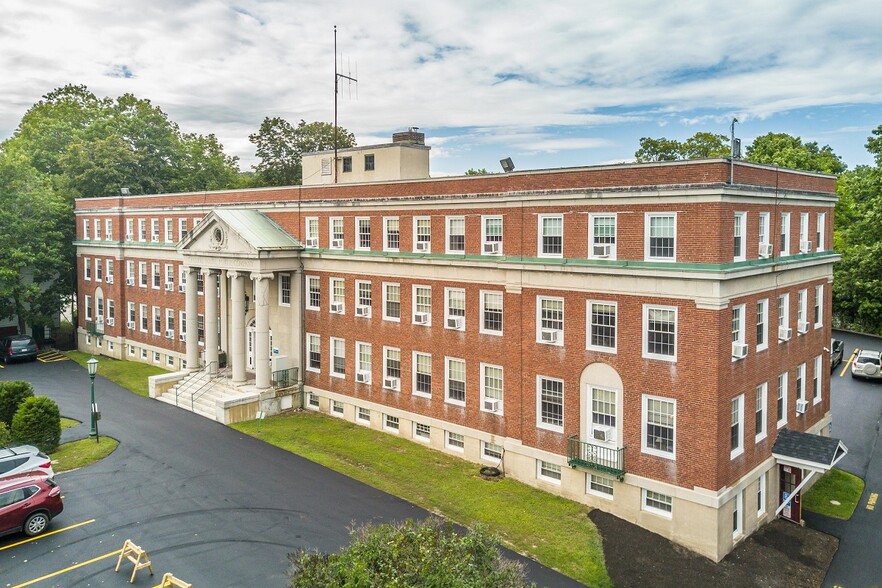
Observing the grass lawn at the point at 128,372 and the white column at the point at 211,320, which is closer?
the white column at the point at 211,320

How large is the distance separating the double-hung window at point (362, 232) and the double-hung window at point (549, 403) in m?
12.5

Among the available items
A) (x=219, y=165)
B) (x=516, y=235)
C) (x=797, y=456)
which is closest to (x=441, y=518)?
(x=516, y=235)

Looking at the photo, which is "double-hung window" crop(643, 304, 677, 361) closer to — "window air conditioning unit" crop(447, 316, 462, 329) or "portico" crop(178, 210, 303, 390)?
"window air conditioning unit" crop(447, 316, 462, 329)

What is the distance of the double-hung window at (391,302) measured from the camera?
32125 mm

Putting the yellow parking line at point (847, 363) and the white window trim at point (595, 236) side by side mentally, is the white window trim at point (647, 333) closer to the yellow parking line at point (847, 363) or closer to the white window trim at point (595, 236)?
the white window trim at point (595, 236)

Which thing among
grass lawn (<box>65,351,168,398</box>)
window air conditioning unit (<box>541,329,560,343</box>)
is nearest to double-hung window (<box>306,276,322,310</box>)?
grass lawn (<box>65,351,168,398</box>)

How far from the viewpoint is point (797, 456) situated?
963 inches

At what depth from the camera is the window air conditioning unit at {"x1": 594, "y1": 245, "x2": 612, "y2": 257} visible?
76.9 feet

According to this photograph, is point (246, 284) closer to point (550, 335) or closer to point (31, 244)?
point (550, 335)

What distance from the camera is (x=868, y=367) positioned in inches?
1758

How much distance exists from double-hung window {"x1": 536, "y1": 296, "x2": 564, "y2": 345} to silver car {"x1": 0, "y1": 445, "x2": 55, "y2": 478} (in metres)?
18.7

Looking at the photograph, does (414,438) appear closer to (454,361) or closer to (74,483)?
(454,361)

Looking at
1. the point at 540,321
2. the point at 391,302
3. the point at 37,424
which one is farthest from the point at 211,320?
the point at 540,321

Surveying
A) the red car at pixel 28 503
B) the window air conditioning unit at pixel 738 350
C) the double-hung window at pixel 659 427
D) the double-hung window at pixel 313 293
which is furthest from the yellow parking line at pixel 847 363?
the red car at pixel 28 503
